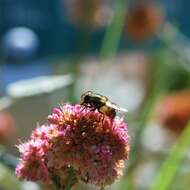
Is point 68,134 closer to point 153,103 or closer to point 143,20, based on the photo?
point 153,103

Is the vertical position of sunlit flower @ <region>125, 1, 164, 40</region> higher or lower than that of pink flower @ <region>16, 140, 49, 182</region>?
higher

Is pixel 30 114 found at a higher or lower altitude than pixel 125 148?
higher

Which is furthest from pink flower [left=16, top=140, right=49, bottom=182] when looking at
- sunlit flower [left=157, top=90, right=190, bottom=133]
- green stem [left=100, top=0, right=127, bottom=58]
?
sunlit flower [left=157, top=90, right=190, bottom=133]

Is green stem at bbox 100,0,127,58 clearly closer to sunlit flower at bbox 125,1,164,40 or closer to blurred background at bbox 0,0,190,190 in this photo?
blurred background at bbox 0,0,190,190

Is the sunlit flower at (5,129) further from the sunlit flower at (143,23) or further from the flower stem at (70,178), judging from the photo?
the flower stem at (70,178)

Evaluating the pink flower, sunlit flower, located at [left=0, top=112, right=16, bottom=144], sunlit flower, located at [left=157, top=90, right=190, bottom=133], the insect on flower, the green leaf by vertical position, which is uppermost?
sunlit flower, located at [left=157, top=90, right=190, bottom=133]

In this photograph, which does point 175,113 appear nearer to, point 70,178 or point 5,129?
point 5,129

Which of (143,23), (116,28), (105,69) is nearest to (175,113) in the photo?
(116,28)

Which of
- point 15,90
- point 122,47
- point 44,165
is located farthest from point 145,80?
point 44,165
